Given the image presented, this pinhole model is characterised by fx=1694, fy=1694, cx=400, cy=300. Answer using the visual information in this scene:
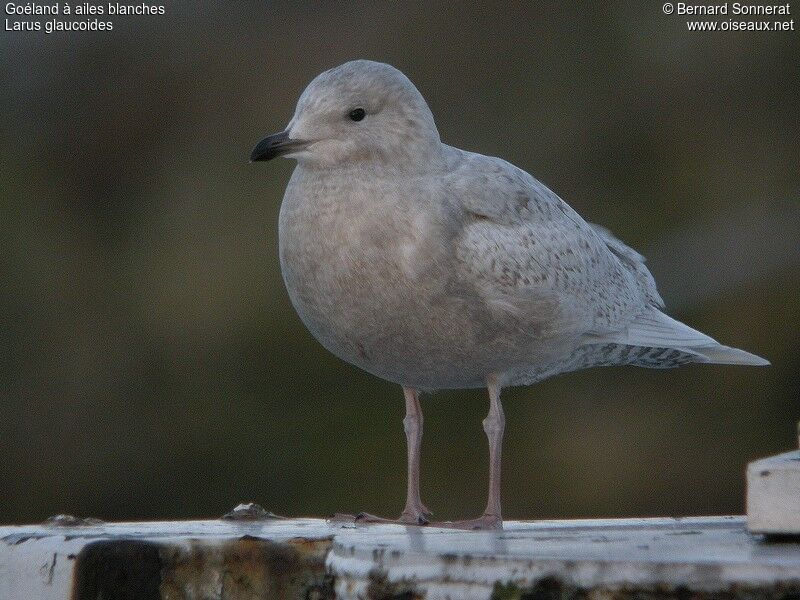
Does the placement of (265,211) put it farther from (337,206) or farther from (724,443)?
(337,206)

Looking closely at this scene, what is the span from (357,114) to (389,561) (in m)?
1.59

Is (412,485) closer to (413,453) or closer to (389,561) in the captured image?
(413,453)

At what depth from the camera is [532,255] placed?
11.8 feet

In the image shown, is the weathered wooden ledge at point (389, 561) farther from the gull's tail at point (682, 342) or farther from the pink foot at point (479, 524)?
the gull's tail at point (682, 342)

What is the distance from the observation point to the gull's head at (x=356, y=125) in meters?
3.43

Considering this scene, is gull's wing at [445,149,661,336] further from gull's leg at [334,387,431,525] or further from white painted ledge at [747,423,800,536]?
white painted ledge at [747,423,800,536]

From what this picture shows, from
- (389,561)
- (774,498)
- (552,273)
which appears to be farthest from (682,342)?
(389,561)

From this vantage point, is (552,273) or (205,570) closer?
(205,570)

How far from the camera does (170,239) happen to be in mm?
9086

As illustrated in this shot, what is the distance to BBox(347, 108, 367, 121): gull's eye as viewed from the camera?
3.49 metres

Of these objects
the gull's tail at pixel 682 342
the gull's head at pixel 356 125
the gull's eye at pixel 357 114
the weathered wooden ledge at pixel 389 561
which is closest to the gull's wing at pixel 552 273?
the gull's tail at pixel 682 342

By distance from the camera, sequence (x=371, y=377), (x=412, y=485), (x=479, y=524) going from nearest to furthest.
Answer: (x=479, y=524) < (x=412, y=485) < (x=371, y=377)

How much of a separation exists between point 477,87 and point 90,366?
A: 2528 mm

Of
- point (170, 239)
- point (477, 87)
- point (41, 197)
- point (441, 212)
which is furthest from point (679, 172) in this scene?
point (441, 212)
